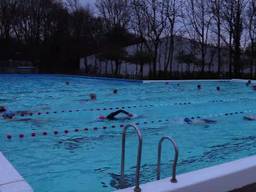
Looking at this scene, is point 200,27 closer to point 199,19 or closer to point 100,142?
point 199,19

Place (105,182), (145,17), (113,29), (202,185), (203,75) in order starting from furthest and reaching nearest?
(113,29) → (145,17) → (203,75) → (105,182) → (202,185)

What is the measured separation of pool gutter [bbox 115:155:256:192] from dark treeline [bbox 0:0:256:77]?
2666 cm

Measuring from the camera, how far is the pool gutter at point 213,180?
3.27 metres

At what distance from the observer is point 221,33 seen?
33.4 metres


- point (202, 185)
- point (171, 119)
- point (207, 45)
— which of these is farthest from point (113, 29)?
point (202, 185)

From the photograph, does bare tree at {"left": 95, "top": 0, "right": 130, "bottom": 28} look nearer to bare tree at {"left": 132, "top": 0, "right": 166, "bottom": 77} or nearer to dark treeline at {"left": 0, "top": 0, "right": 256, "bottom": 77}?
dark treeline at {"left": 0, "top": 0, "right": 256, "bottom": 77}

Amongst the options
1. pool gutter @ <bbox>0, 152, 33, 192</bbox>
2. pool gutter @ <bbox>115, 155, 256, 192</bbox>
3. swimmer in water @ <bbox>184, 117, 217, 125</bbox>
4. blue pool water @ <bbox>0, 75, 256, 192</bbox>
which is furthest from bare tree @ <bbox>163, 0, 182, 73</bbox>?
pool gutter @ <bbox>0, 152, 33, 192</bbox>

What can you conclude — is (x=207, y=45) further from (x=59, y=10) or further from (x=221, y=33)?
(x=59, y=10)

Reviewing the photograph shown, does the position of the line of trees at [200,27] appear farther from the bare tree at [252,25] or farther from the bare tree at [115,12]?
the bare tree at [115,12]

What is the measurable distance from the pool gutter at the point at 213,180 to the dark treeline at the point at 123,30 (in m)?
26.7

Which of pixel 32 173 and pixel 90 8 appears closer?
pixel 32 173

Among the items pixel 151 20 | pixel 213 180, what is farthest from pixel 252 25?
pixel 213 180

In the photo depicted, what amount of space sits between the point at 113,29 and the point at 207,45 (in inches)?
385

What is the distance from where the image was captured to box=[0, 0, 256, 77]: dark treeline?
32.4m
